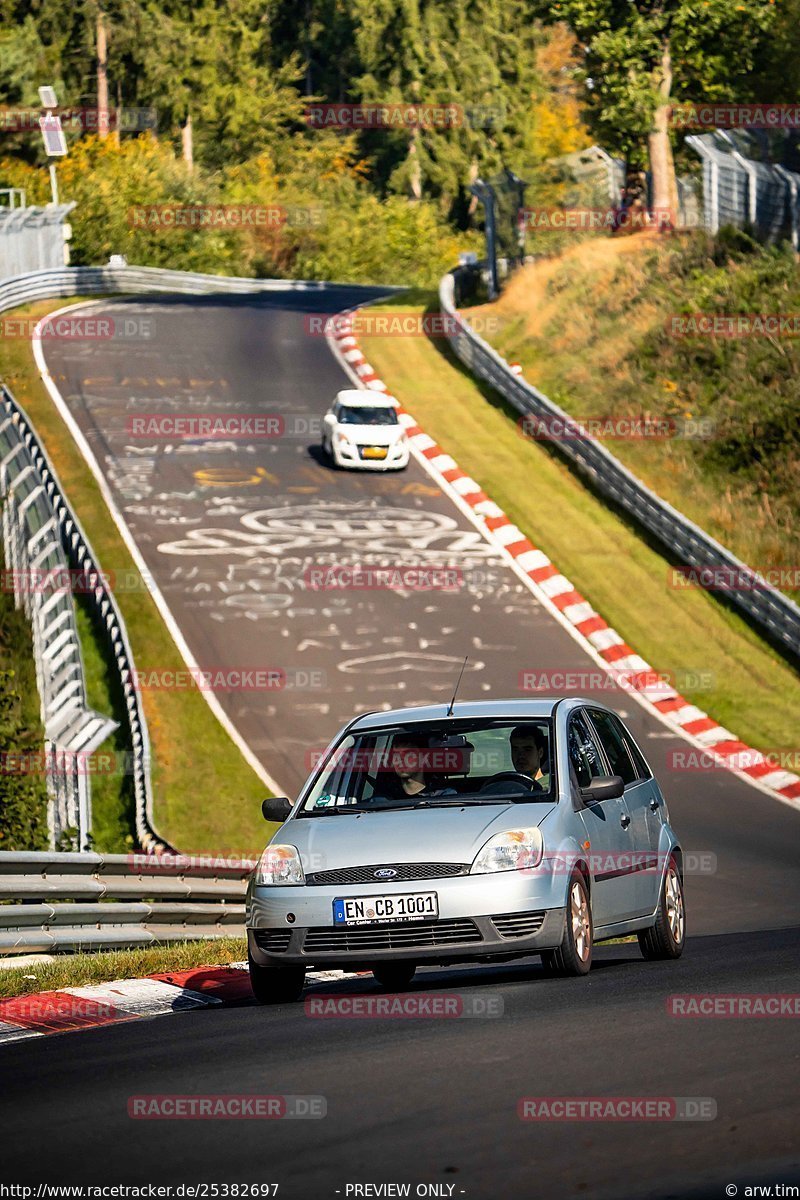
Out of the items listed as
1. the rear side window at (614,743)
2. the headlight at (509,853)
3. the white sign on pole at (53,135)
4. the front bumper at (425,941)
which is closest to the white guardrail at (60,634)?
the rear side window at (614,743)

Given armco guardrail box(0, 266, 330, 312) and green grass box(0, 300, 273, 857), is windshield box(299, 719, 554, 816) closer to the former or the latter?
green grass box(0, 300, 273, 857)

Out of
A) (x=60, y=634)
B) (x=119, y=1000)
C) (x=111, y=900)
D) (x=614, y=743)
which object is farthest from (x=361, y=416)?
(x=119, y=1000)

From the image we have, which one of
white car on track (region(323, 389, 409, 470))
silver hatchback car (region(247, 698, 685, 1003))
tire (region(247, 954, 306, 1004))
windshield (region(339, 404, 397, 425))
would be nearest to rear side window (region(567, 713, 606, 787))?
silver hatchback car (region(247, 698, 685, 1003))

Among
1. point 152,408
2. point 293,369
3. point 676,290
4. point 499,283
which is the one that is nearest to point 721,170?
point 676,290

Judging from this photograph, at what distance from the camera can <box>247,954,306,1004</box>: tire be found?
9266 millimetres

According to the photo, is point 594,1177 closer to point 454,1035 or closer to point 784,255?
point 454,1035

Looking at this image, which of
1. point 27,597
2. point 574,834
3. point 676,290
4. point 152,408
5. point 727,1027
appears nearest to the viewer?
point 727,1027

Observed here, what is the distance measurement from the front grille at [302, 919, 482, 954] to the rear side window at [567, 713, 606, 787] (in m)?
1.42

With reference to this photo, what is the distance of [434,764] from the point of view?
10.0 m

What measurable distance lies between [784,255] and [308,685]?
20529 millimetres

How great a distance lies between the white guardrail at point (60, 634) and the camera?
1930cm

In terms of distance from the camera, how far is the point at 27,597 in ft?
80.1

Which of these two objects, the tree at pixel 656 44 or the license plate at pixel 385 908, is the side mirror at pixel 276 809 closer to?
the license plate at pixel 385 908

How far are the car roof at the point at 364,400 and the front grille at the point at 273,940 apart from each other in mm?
25914
